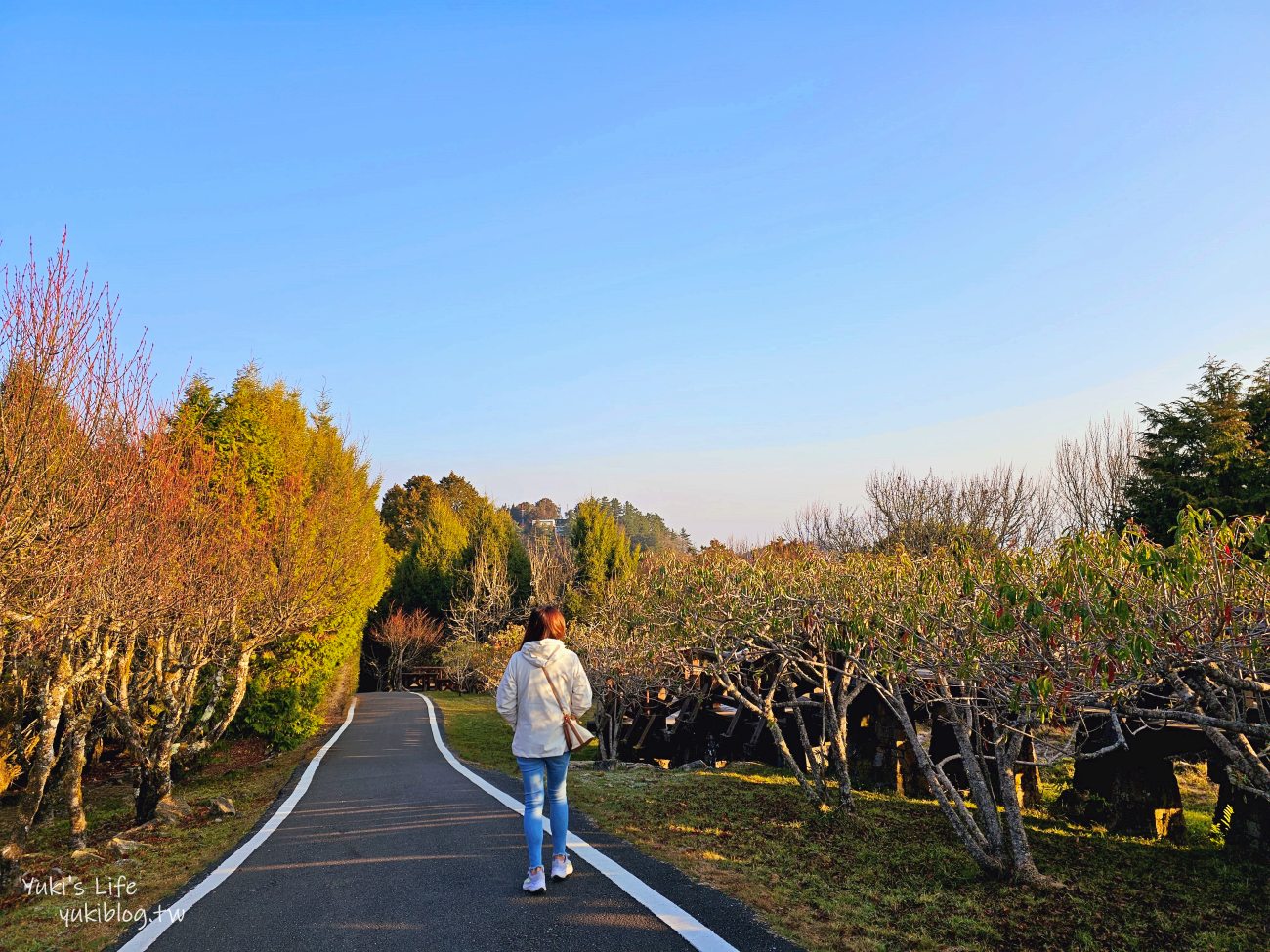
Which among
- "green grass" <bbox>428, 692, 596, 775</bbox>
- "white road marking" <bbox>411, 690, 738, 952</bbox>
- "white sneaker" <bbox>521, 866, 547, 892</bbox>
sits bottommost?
"green grass" <bbox>428, 692, 596, 775</bbox>

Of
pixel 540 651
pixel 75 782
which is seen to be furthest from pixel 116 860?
pixel 540 651

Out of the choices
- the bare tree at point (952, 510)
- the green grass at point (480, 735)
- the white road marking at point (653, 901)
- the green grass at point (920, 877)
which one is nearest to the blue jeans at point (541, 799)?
the white road marking at point (653, 901)

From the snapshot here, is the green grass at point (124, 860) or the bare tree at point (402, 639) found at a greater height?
the bare tree at point (402, 639)

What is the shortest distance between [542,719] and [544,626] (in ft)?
2.21

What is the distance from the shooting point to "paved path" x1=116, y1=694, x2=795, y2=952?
4.51 meters

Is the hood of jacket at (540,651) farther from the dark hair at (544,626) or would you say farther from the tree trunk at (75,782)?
the tree trunk at (75,782)

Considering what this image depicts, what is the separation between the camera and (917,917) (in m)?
5.37

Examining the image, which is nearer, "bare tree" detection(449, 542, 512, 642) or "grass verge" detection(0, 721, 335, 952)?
"grass verge" detection(0, 721, 335, 952)

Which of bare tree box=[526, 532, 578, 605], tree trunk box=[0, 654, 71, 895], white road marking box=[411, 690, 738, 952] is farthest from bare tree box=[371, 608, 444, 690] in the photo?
white road marking box=[411, 690, 738, 952]

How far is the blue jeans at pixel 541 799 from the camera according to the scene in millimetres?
5340

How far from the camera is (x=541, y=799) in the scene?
17.8ft

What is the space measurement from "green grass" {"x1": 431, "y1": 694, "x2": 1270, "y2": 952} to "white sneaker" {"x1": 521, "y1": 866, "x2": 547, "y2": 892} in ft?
4.32

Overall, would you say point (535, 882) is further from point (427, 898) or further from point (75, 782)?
point (75, 782)

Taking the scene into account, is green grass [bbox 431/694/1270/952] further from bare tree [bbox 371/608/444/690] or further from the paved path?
bare tree [bbox 371/608/444/690]
